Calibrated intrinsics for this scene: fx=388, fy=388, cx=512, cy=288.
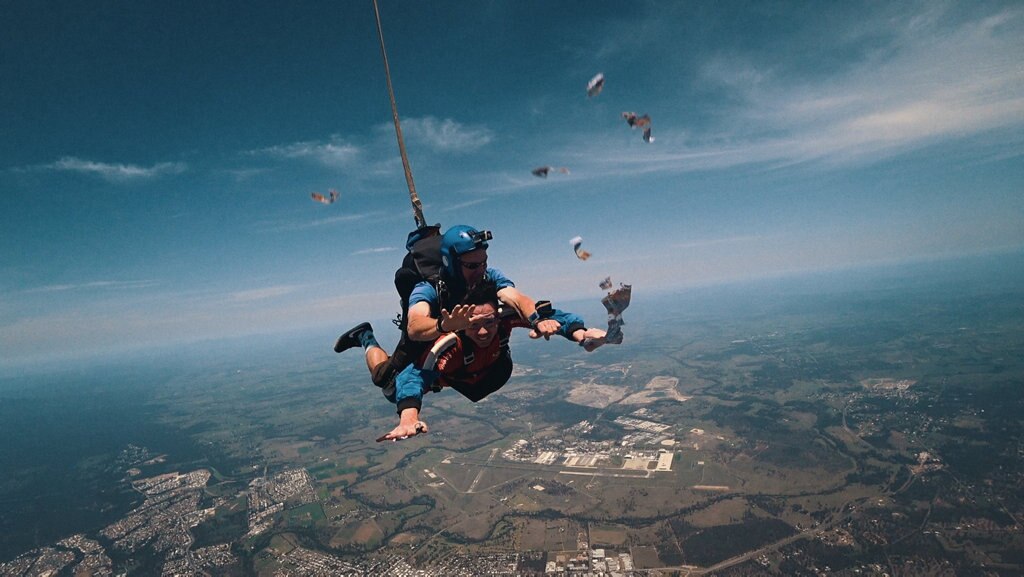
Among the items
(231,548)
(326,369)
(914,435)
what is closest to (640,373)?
(914,435)

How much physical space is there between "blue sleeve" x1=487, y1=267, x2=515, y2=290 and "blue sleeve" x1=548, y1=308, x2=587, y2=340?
670 millimetres

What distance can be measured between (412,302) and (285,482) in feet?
237

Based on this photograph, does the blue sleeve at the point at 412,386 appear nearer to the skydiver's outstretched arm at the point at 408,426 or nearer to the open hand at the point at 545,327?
the skydiver's outstretched arm at the point at 408,426

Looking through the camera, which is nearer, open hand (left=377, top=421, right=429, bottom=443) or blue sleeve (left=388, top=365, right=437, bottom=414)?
open hand (left=377, top=421, right=429, bottom=443)

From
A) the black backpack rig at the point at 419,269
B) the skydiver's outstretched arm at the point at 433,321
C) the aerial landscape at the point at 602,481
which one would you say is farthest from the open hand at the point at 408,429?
the aerial landscape at the point at 602,481

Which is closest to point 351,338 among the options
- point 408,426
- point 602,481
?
point 408,426

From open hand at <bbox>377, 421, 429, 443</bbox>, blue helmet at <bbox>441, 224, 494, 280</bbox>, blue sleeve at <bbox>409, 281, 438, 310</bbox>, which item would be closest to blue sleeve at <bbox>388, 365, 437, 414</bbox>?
open hand at <bbox>377, 421, 429, 443</bbox>

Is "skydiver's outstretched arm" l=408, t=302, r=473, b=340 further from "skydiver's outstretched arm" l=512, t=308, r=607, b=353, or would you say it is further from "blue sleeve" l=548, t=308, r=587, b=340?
"blue sleeve" l=548, t=308, r=587, b=340

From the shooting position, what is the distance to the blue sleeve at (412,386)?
4.05m

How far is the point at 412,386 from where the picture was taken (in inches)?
169

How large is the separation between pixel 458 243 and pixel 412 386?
166cm

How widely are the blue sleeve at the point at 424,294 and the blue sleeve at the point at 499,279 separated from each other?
0.79 m

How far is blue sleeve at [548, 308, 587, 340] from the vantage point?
15.0 ft

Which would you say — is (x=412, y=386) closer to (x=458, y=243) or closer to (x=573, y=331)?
(x=458, y=243)
